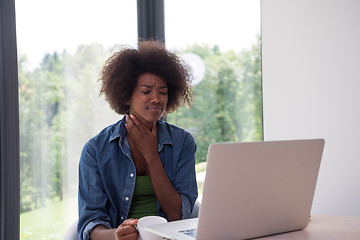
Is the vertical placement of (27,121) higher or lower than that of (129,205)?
higher

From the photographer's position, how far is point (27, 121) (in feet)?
7.07

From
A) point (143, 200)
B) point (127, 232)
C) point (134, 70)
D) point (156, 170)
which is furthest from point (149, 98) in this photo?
point (127, 232)

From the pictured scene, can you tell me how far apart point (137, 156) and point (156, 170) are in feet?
0.42

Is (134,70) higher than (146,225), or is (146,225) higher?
(134,70)

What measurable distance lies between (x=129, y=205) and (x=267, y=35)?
1.32 m

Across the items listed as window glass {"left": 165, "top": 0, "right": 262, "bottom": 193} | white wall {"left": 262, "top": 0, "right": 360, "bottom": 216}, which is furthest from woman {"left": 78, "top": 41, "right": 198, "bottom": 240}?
window glass {"left": 165, "top": 0, "right": 262, "bottom": 193}

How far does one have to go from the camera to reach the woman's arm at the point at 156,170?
1765 mm

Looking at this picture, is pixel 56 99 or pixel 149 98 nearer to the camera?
pixel 149 98

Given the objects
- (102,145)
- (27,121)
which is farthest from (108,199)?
(27,121)

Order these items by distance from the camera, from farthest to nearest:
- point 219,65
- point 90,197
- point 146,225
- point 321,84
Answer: point 219,65 < point 321,84 < point 90,197 < point 146,225

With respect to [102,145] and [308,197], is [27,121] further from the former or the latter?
[308,197]

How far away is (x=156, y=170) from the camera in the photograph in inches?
70.1

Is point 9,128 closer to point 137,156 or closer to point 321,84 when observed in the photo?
point 137,156

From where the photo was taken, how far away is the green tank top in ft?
5.90
